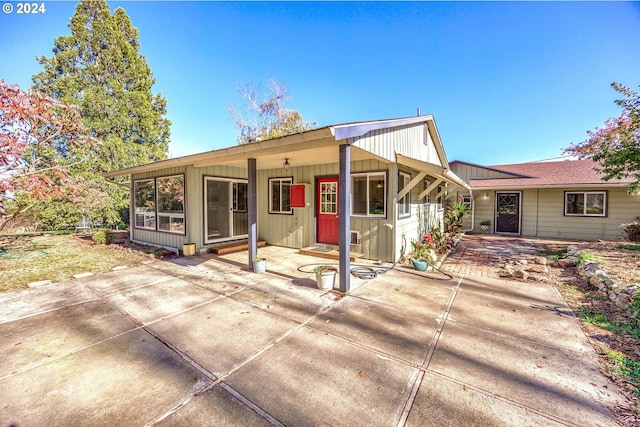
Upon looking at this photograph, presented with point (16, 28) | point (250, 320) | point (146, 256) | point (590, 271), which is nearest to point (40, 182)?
point (146, 256)

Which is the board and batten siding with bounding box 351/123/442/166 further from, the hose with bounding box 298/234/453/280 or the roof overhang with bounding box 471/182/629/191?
the roof overhang with bounding box 471/182/629/191

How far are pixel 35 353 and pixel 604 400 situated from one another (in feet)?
17.3

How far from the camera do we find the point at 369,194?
21.5ft

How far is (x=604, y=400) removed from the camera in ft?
6.72

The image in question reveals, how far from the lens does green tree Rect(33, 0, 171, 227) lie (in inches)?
564

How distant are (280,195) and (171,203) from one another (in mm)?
3419

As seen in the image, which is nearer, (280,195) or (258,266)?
(258,266)

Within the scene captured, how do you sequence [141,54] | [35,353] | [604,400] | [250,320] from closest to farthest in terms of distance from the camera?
[604,400] < [35,353] < [250,320] < [141,54]

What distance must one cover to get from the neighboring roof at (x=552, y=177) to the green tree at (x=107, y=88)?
1916 cm

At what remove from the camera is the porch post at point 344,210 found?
4180 mm

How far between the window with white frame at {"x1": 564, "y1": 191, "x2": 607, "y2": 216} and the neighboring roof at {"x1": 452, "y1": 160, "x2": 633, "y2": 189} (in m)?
0.66

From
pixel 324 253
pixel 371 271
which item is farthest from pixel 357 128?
pixel 324 253

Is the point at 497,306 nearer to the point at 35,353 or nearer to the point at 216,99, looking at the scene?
the point at 35,353

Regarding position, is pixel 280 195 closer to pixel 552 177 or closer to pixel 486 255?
pixel 486 255
